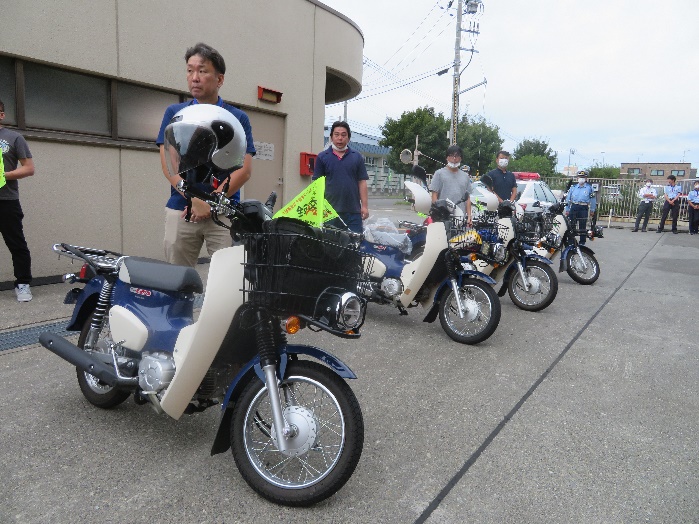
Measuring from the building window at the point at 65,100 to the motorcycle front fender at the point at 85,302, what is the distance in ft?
11.5

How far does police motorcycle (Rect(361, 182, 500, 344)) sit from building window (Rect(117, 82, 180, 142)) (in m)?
3.57

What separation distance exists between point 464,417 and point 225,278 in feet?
5.68

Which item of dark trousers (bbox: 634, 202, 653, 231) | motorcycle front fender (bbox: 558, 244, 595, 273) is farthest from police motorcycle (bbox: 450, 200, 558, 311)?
dark trousers (bbox: 634, 202, 653, 231)

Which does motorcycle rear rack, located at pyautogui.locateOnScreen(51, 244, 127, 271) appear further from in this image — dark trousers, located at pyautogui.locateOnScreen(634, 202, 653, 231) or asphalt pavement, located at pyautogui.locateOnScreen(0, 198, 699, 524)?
dark trousers, located at pyautogui.locateOnScreen(634, 202, 653, 231)

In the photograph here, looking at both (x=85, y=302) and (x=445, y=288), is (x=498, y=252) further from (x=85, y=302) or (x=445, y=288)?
(x=85, y=302)

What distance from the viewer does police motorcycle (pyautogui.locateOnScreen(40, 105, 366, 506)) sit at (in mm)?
2018

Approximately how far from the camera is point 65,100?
580 centimetres

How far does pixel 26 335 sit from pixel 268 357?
2952mm

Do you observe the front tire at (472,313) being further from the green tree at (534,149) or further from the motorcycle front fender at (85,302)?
the green tree at (534,149)

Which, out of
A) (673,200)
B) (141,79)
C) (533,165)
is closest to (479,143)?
(533,165)

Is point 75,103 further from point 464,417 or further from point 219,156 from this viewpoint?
point 464,417

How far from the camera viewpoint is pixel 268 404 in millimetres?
2168

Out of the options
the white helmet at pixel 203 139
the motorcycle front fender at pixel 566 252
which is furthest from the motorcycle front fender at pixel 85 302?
the motorcycle front fender at pixel 566 252

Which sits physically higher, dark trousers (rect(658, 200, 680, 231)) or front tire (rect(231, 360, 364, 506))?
dark trousers (rect(658, 200, 680, 231))
